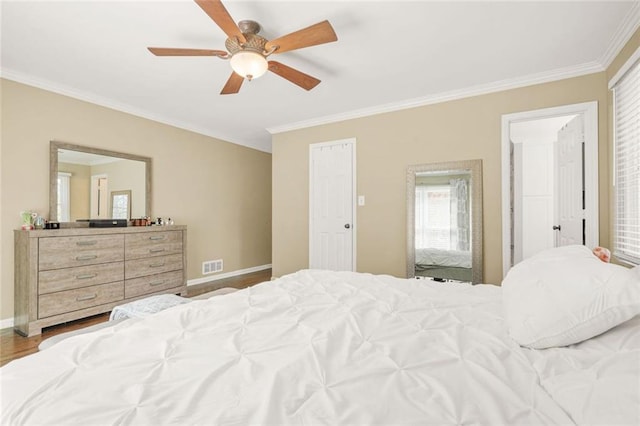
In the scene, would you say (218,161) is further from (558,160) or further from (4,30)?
(558,160)

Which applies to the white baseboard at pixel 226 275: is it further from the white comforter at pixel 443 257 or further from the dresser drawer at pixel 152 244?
the white comforter at pixel 443 257

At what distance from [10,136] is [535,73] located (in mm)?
5104

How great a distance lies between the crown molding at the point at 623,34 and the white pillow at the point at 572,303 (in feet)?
6.73

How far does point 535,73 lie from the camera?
286 cm

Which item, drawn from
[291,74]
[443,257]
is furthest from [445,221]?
[291,74]

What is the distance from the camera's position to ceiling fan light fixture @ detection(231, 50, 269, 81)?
203 centimetres

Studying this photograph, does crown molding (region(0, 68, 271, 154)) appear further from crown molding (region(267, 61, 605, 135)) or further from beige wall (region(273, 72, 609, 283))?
crown molding (region(267, 61, 605, 135))

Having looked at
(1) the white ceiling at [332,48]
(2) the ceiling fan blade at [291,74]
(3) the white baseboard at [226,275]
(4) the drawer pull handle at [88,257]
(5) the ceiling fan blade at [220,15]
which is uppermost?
(1) the white ceiling at [332,48]

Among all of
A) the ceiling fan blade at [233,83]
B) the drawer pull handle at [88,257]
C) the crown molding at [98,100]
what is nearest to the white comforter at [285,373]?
the ceiling fan blade at [233,83]

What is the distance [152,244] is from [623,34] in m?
4.87

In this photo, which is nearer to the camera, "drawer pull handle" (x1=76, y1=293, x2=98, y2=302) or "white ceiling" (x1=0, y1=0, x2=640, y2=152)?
"white ceiling" (x1=0, y1=0, x2=640, y2=152)

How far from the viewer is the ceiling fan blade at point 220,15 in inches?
61.4

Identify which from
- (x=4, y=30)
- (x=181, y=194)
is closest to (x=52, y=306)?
Answer: (x=181, y=194)

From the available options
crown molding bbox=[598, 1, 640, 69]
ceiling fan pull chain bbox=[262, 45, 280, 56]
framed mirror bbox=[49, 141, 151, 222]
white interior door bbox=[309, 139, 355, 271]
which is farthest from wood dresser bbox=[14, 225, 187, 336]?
crown molding bbox=[598, 1, 640, 69]
